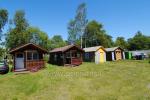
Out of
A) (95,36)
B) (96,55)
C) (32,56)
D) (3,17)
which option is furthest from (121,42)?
(32,56)

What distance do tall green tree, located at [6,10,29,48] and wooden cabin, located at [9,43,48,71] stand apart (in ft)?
78.6

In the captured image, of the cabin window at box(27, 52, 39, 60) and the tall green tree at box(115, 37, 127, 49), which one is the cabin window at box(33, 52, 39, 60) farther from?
the tall green tree at box(115, 37, 127, 49)

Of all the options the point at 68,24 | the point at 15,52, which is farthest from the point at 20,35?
the point at 15,52

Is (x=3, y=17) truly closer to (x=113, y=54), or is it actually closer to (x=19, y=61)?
(x=19, y=61)

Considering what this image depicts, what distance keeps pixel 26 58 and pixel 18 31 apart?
25106 mm

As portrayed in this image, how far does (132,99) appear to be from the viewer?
37.6ft

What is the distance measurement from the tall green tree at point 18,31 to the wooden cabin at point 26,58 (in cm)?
2395

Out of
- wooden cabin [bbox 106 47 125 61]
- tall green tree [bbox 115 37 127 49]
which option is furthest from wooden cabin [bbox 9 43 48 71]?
tall green tree [bbox 115 37 127 49]

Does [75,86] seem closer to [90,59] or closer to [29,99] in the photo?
[29,99]

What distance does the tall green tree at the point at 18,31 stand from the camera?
4978 cm

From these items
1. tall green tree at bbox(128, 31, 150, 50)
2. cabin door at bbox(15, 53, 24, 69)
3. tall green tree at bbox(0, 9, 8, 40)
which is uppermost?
tall green tree at bbox(0, 9, 8, 40)

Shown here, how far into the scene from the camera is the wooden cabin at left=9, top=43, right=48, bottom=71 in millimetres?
26875

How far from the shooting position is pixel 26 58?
88.8 feet

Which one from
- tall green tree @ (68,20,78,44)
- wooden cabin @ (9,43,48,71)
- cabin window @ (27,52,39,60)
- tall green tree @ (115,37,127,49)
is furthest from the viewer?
tall green tree @ (115,37,127,49)
